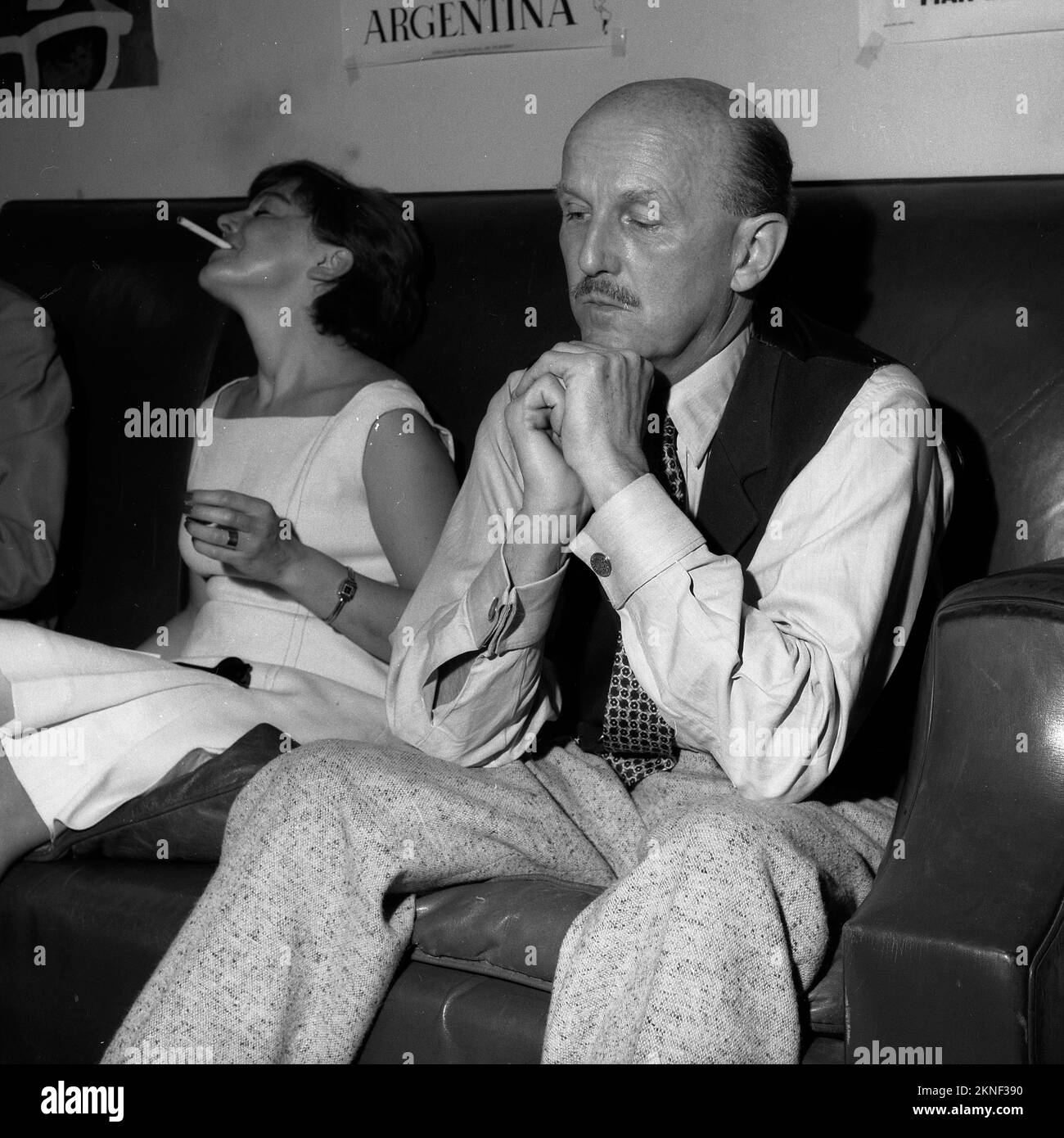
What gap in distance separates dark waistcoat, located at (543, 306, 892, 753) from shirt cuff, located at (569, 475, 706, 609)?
140 millimetres

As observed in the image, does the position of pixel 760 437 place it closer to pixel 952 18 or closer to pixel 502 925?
pixel 502 925

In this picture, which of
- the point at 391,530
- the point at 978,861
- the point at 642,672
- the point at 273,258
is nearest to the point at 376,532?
the point at 391,530

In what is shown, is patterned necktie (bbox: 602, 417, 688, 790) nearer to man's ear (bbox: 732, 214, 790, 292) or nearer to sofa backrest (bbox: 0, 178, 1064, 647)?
man's ear (bbox: 732, 214, 790, 292)

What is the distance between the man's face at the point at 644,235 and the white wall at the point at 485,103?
22.1 inches

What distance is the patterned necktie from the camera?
1.38 m

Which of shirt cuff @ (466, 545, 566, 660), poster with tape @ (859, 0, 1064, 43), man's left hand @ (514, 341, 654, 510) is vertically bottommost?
shirt cuff @ (466, 545, 566, 660)

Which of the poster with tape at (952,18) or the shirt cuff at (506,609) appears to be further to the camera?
the poster with tape at (952,18)

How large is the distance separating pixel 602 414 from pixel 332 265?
2.50ft

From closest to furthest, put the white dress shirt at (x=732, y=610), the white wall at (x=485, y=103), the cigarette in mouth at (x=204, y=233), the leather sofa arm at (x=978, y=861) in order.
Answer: the leather sofa arm at (x=978, y=861) → the white dress shirt at (x=732, y=610) → the white wall at (x=485, y=103) → the cigarette in mouth at (x=204, y=233)

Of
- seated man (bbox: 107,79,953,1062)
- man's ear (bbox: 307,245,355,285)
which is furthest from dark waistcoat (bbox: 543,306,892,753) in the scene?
man's ear (bbox: 307,245,355,285)

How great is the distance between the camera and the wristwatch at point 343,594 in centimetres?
166

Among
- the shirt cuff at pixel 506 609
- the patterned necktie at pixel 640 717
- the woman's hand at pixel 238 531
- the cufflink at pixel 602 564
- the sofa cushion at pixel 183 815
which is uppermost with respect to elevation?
the woman's hand at pixel 238 531

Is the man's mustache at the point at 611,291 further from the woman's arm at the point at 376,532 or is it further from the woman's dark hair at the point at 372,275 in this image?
the woman's dark hair at the point at 372,275

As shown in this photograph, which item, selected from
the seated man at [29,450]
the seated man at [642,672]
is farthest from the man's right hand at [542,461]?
the seated man at [29,450]
